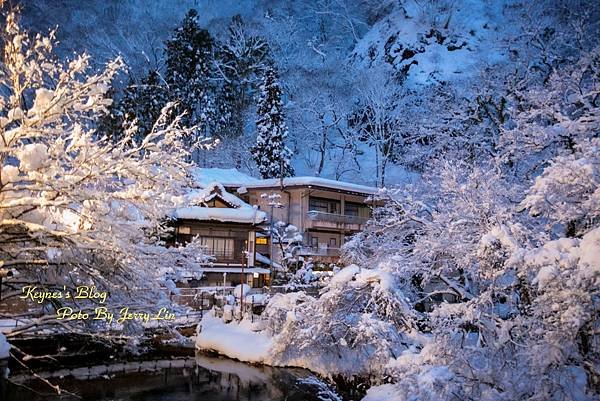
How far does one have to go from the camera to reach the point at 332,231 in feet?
125

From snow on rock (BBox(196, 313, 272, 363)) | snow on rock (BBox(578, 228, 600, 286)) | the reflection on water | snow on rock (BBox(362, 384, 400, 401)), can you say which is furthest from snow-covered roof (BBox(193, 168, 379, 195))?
snow on rock (BBox(578, 228, 600, 286))

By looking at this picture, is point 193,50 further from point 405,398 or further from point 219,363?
point 405,398

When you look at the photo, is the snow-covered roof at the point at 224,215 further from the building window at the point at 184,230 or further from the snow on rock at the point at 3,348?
the snow on rock at the point at 3,348

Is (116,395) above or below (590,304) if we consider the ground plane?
below

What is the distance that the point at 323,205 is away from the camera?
3853cm

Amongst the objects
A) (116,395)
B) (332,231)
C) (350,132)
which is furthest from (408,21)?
(116,395)

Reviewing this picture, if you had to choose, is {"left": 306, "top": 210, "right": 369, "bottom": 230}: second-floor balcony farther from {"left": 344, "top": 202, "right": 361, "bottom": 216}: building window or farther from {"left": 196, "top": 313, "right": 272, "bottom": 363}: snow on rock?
{"left": 196, "top": 313, "right": 272, "bottom": 363}: snow on rock

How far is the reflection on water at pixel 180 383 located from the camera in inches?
575

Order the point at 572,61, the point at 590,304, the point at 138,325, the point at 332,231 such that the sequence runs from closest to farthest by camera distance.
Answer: the point at 590,304 < the point at 138,325 < the point at 572,61 < the point at 332,231

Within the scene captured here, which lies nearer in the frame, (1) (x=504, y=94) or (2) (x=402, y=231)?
(2) (x=402, y=231)

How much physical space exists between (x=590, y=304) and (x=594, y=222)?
194 centimetres

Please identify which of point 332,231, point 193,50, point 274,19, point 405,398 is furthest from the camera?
point 274,19

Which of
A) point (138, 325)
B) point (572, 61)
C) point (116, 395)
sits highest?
point (572, 61)

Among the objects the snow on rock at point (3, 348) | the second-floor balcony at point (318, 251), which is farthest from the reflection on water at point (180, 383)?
the second-floor balcony at point (318, 251)
